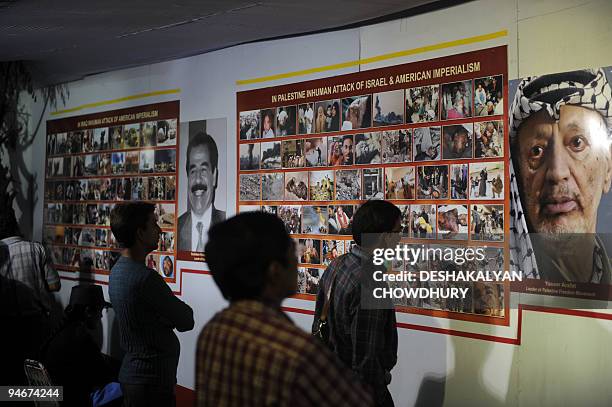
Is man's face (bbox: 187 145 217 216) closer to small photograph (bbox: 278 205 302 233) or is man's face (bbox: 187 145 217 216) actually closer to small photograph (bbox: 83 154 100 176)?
small photograph (bbox: 278 205 302 233)

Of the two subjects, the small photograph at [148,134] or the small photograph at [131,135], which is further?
the small photograph at [131,135]

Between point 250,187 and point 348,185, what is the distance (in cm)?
109

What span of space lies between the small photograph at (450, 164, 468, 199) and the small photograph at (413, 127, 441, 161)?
0.51ft

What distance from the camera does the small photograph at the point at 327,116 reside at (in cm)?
498

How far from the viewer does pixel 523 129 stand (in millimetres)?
3934

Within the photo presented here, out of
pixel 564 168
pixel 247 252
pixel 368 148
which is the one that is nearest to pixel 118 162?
pixel 368 148

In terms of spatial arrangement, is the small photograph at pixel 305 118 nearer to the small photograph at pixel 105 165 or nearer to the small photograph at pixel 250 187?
the small photograph at pixel 250 187

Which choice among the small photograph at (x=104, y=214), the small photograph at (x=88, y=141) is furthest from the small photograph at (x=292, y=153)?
the small photograph at (x=88, y=141)

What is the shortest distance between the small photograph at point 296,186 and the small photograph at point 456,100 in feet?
4.27

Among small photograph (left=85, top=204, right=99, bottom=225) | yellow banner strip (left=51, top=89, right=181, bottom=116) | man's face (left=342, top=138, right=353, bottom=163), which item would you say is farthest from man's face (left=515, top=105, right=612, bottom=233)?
small photograph (left=85, top=204, right=99, bottom=225)

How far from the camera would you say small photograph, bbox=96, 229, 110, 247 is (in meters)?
7.13

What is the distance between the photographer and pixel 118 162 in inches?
277

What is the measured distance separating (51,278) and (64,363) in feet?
9.17

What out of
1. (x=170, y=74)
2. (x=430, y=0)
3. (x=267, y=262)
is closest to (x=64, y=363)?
(x=267, y=262)
